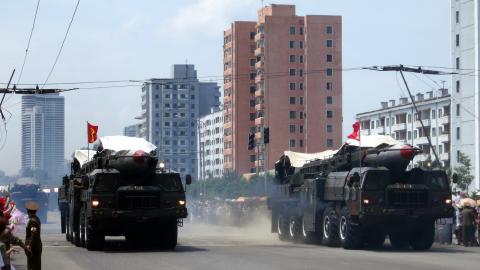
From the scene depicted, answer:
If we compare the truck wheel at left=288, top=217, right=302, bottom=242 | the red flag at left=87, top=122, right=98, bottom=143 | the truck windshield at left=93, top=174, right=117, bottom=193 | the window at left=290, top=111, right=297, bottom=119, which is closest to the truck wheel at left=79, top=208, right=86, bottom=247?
the truck windshield at left=93, top=174, right=117, bottom=193

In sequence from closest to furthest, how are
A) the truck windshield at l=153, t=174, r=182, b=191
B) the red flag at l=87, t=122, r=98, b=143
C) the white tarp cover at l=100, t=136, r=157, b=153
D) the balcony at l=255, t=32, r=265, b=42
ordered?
the truck windshield at l=153, t=174, r=182, b=191
the white tarp cover at l=100, t=136, r=157, b=153
the red flag at l=87, t=122, r=98, b=143
the balcony at l=255, t=32, r=265, b=42

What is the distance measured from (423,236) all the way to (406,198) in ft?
5.09

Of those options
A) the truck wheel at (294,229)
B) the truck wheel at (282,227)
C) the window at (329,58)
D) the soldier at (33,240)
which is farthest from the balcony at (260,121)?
the soldier at (33,240)

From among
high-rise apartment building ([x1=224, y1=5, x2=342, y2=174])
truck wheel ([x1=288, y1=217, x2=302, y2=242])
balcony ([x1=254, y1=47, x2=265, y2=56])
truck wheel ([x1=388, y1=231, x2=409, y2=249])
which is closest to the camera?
truck wheel ([x1=388, y1=231, x2=409, y2=249])

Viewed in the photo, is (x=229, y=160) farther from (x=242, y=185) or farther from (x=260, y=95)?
(x=242, y=185)

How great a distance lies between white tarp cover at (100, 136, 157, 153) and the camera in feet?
108

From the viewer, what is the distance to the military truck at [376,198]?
31.3 metres

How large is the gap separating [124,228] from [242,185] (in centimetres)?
9522

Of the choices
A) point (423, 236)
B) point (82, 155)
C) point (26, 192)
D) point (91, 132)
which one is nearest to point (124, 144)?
point (82, 155)

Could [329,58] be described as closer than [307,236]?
No

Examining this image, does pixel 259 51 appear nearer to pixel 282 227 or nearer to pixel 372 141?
pixel 282 227

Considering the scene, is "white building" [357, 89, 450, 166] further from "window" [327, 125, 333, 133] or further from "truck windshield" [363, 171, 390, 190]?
"truck windshield" [363, 171, 390, 190]

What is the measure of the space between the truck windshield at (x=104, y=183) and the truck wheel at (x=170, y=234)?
6.31ft

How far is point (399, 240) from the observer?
33625 mm
